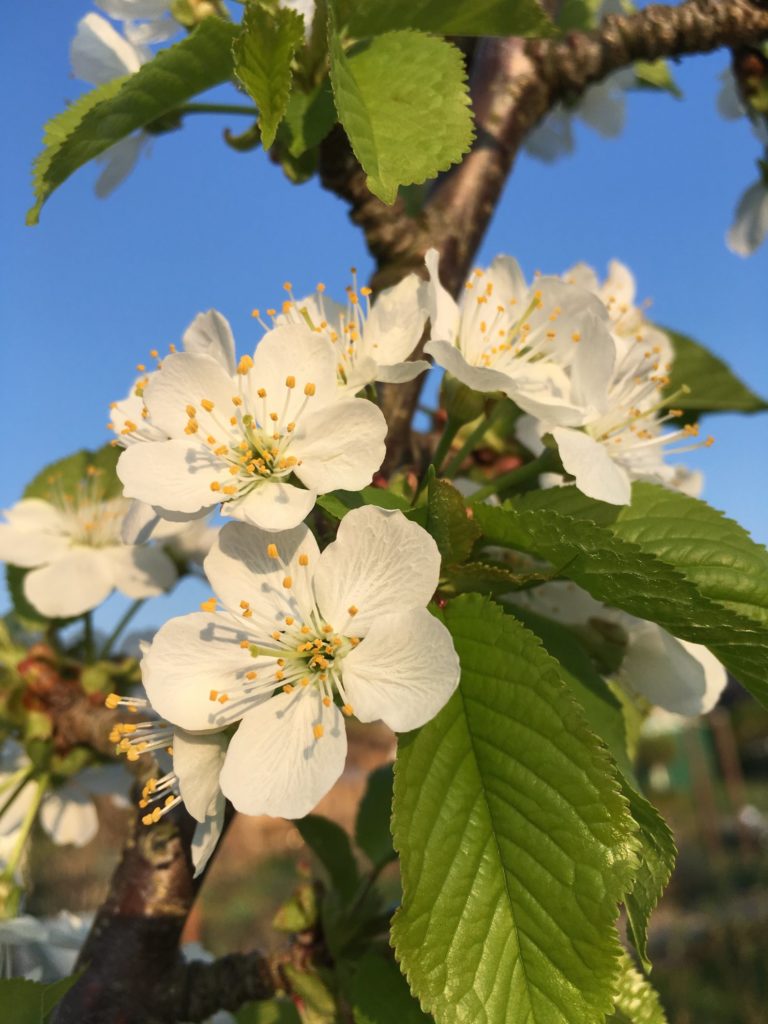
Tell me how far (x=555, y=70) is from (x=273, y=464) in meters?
1.01

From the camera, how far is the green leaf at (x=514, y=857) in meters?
0.60

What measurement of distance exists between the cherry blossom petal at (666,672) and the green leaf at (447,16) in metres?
0.59

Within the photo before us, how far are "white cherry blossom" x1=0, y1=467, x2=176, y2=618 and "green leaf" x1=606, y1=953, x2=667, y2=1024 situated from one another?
2.52ft

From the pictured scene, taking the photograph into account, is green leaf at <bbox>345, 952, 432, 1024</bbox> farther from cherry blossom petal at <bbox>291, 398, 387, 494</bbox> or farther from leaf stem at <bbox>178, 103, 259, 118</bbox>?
leaf stem at <bbox>178, 103, 259, 118</bbox>

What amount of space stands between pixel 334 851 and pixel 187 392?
0.61m

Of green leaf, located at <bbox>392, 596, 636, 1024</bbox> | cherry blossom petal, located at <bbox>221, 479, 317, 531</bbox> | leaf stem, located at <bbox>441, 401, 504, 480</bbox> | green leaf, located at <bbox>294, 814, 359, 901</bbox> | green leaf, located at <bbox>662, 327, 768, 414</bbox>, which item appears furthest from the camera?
green leaf, located at <bbox>662, 327, 768, 414</bbox>

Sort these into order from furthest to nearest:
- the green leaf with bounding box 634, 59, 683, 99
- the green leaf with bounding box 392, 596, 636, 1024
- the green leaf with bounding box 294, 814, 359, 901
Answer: the green leaf with bounding box 634, 59, 683, 99 → the green leaf with bounding box 294, 814, 359, 901 → the green leaf with bounding box 392, 596, 636, 1024

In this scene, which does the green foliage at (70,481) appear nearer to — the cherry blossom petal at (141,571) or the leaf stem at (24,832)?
the cherry blossom petal at (141,571)

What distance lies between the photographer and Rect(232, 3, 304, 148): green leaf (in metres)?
0.75

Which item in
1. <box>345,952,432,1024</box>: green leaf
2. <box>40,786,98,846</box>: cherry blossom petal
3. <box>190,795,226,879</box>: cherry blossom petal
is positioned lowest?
<box>40,786,98,846</box>: cherry blossom petal

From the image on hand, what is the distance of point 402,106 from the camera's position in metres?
0.78

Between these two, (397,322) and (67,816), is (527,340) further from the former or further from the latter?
(67,816)

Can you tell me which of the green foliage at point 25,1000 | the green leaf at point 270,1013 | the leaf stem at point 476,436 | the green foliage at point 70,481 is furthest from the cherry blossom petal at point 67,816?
the leaf stem at point 476,436

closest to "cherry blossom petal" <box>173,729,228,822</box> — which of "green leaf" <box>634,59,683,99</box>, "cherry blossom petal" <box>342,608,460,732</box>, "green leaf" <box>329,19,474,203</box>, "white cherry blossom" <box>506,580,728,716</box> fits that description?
"cherry blossom petal" <box>342,608,460,732</box>
